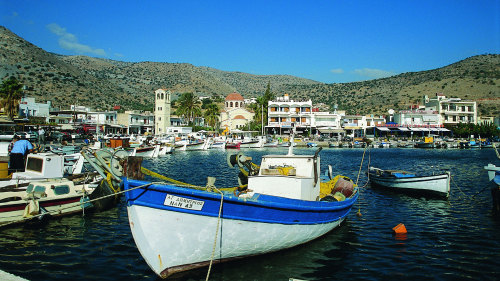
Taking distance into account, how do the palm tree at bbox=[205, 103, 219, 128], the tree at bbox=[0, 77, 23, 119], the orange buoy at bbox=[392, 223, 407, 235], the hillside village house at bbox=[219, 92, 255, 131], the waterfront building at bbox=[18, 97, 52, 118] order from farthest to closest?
the hillside village house at bbox=[219, 92, 255, 131] < the palm tree at bbox=[205, 103, 219, 128] < the waterfront building at bbox=[18, 97, 52, 118] < the tree at bbox=[0, 77, 23, 119] < the orange buoy at bbox=[392, 223, 407, 235]

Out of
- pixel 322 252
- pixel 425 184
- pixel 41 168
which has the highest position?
pixel 41 168

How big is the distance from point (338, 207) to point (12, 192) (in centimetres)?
1365

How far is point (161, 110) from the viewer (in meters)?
92.9

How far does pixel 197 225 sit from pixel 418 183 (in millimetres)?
17848

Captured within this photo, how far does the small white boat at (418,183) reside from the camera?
20656 millimetres

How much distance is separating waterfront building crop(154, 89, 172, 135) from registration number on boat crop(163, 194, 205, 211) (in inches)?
3432

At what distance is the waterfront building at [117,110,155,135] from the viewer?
3577 inches

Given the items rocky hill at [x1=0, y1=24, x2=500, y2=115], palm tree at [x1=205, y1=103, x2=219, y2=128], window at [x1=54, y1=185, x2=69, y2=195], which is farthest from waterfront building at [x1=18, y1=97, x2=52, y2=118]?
window at [x1=54, y1=185, x2=69, y2=195]

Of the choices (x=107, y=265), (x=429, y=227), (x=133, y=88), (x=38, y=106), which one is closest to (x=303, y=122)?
(x=38, y=106)

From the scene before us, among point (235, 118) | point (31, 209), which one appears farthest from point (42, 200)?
point (235, 118)

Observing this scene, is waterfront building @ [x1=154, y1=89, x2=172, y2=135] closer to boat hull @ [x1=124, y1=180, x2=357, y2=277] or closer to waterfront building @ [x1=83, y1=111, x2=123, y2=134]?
waterfront building @ [x1=83, y1=111, x2=123, y2=134]

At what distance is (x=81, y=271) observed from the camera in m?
9.62

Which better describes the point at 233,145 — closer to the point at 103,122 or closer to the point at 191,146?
the point at 191,146

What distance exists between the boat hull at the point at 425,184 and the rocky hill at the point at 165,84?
98.5 metres
